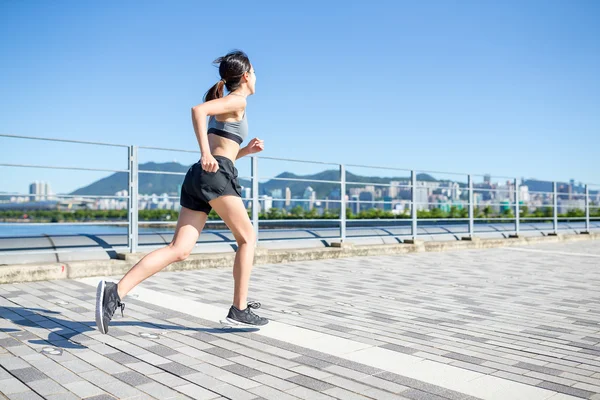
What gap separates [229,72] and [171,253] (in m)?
1.13

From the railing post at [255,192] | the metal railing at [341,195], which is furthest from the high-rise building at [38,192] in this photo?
the railing post at [255,192]

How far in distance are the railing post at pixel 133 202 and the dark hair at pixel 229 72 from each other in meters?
3.57

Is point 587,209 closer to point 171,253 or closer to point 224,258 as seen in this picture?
point 224,258

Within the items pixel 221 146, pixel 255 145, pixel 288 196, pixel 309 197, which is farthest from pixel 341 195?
pixel 221 146

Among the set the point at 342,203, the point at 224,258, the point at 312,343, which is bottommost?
the point at 312,343

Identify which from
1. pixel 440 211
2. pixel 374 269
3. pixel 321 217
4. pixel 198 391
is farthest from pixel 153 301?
pixel 440 211

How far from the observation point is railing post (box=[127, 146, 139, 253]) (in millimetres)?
6578

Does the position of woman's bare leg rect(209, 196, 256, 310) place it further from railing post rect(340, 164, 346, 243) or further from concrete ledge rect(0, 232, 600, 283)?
railing post rect(340, 164, 346, 243)

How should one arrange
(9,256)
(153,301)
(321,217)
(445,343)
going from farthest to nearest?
(321,217) → (9,256) → (153,301) → (445,343)

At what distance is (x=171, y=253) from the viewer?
3.13 meters

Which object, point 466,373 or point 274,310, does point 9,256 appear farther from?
point 466,373

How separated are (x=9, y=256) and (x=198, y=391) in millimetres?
4352

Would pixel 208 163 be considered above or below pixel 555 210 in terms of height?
above

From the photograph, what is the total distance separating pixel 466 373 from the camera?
8.46 ft
